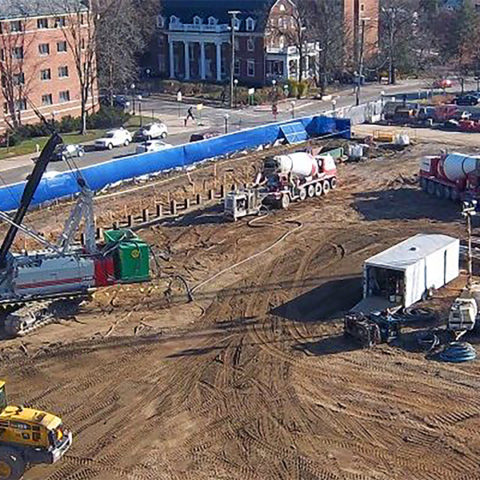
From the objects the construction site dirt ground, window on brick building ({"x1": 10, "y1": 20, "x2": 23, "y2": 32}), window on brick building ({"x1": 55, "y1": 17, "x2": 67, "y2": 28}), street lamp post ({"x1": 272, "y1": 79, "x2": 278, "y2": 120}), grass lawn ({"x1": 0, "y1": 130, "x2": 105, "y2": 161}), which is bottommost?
the construction site dirt ground

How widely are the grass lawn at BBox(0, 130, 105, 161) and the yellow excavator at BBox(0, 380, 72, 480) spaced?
126ft

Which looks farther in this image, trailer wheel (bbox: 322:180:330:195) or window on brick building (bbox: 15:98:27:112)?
window on brick building (bbox: 15:98:27:112)

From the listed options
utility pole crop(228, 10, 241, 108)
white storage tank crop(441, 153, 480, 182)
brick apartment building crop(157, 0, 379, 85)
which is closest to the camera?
white storage tank crop(441, 153, 480, 182)

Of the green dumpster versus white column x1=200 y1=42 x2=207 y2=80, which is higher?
white column x1=200 y1=42 x2=207 y2=80

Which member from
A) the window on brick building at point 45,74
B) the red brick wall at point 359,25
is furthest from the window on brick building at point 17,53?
the red brick wall at point 359,25

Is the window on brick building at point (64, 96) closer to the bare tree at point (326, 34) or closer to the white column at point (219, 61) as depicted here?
the white column at point (219, 61)

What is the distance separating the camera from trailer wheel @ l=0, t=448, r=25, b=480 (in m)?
17.8

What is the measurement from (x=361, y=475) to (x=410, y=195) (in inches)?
1022

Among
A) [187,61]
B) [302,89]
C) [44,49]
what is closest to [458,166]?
[44,49]

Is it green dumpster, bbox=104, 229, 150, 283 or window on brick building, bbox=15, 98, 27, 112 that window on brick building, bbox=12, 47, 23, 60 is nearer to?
window on brick building, bbox=15, 98, 27, 112

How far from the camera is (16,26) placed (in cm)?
6000

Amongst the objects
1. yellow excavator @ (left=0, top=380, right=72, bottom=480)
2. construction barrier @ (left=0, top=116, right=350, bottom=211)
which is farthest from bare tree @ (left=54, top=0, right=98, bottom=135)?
yellow excavator @ (left=0, top=380, right=72, bottom=480)

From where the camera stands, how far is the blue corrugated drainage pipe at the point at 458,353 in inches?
974

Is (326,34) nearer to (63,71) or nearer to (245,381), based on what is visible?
(63,71)
